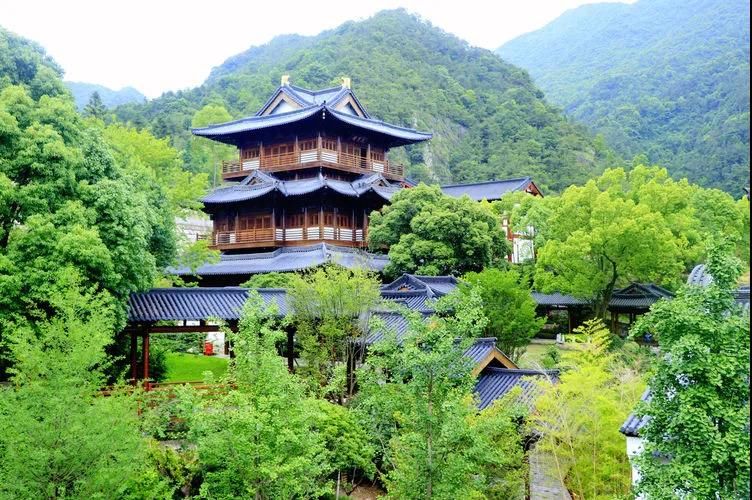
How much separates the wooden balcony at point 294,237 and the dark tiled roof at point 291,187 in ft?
7.15

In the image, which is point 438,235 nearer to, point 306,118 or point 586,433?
point 306,118

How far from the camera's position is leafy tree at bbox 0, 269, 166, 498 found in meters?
12.2

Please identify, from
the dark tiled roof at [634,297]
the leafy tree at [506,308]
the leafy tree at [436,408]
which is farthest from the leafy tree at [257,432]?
the dark tiled roof at [634,297]

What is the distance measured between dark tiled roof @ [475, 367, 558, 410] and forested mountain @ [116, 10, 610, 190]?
203ft

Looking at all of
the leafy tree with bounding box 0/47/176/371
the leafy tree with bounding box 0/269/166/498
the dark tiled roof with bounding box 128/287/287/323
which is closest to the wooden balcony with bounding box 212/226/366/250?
the dark tiled roof with bounding box 128/287/287/323

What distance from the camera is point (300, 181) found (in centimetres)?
3959

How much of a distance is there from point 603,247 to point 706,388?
1002 inches

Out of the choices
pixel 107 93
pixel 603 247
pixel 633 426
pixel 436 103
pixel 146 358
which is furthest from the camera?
pixel 107 93

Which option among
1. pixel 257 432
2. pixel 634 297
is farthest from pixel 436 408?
pixel 634 297

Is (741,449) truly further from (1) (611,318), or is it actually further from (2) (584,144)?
(2) (584,144)

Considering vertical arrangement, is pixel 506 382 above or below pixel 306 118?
below

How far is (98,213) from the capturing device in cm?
1742

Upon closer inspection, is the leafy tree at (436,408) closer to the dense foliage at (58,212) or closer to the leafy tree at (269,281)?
the dense foliage at (58,212)

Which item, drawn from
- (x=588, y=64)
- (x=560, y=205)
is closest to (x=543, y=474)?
(x=560, y=205)
